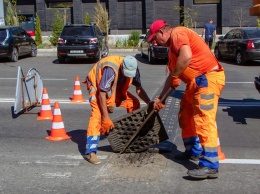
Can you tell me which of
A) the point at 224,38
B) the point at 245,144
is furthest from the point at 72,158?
→ the point at 224,38

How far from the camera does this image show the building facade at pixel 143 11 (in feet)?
103

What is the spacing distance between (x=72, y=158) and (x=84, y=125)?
82.5 inches

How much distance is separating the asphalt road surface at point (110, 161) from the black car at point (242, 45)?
765 centimetres

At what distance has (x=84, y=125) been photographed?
8.85 meters


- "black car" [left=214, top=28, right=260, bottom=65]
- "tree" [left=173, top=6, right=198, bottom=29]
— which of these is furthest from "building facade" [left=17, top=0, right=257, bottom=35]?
"black car" [left=214, top=28, right=260, bottom=65]

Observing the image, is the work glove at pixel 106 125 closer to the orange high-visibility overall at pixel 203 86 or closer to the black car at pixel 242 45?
the orange high-visibility overall at pixel 203 86

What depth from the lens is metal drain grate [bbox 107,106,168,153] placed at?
6512 millimetres

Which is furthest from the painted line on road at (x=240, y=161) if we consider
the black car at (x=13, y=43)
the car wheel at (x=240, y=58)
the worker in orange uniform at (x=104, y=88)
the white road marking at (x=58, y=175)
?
the black car at (x=13, y=43)

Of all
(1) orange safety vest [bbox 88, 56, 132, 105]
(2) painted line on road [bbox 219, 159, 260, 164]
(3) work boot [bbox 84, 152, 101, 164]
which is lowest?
(2) painted line on road [bbox 219, 159, 260, 164]

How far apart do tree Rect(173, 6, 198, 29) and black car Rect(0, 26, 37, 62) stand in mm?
10842

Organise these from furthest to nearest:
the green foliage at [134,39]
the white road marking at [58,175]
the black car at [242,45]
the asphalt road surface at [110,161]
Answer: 1. the green foliage at [134,39]
2. the black car at [242,45]
3. the white road marking at [58,175]
4. the asphalt road surface at [110,161]

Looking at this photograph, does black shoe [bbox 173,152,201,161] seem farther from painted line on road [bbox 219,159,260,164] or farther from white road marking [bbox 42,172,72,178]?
white road marking [bbox 42,172,72,178]

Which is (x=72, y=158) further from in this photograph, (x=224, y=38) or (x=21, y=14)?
(x=21, y=14)

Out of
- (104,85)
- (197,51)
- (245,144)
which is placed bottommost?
(245,144)
